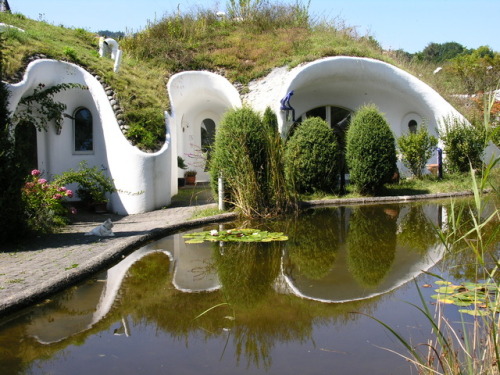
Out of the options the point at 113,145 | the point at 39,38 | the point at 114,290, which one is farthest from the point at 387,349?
the point at 39,38

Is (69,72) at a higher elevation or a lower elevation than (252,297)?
higher

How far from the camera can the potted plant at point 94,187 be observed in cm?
1130

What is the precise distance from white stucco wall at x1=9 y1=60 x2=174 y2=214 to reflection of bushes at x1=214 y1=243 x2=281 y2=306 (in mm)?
4141

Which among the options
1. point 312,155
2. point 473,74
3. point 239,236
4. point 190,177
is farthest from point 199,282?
point 473,74

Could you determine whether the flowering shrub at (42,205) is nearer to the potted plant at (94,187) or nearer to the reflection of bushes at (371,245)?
the potted plant at (94,187)

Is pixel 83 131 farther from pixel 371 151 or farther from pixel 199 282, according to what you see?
pixel 199 282

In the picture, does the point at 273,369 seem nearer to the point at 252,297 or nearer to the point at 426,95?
the point at 252,297

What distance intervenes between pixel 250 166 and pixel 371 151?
13.7ft

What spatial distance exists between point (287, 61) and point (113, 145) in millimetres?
7757

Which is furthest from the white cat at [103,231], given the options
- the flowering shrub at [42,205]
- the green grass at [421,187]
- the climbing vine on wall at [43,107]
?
the green grass at [421,187]

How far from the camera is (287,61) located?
17.2 m

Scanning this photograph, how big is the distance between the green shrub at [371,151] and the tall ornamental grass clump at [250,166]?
318cm

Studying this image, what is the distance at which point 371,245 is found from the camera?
24.5ft

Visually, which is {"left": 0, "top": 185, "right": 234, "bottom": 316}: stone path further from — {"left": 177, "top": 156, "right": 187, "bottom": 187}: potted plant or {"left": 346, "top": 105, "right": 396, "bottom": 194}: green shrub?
{"left": 177, "top": 156, "right": 187, "bottom": 187}: potted plant
